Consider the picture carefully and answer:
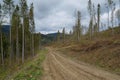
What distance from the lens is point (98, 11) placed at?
71188mm

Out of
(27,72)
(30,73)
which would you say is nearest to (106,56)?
(27,72)

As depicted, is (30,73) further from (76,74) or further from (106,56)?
(106,56)

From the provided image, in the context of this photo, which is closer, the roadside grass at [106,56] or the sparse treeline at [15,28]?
the roadside grass at [106,56]

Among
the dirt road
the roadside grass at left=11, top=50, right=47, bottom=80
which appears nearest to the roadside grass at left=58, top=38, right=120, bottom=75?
the dirt road

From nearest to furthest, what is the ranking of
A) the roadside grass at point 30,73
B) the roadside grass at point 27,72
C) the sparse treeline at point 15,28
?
the roadside grass at point 30,73
the roadside grass at point 27,72
the sparse treeline at point 15,28

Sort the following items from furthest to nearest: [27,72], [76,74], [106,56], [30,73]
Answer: [106,56], [27,72], [30,73], [76,74]

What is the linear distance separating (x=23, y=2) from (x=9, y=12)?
3.69m

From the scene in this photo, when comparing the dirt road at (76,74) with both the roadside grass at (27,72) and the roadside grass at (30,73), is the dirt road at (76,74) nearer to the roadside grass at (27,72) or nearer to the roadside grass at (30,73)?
the roadside grass at (30,73)

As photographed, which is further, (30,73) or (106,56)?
(106,56)

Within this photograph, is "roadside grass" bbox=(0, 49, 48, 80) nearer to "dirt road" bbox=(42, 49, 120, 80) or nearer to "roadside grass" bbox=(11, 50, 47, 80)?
"roadside grass" bbox=(11, 50, 47, 80)

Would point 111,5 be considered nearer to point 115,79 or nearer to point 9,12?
point 9,12

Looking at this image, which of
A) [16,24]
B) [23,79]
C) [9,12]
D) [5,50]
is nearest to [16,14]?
[16,24]

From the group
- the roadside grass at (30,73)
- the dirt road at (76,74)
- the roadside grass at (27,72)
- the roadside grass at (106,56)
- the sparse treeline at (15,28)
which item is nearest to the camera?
the dirt road at (76,74)

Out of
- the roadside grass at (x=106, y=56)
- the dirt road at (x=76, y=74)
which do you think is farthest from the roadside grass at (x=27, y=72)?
the roadside grass at (x=106, y=56)
